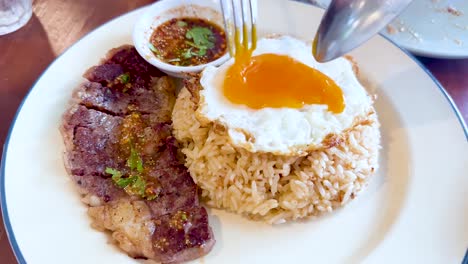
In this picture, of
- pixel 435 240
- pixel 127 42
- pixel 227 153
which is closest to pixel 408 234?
pixel 435 240

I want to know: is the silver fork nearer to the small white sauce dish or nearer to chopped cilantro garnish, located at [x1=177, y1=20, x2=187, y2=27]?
the small white sauce dish

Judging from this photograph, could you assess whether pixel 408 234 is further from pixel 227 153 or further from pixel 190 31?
pixel 190 31

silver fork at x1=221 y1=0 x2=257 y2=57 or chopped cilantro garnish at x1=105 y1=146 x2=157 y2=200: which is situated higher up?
silver fork at x1=221 y1=0 x2=257 y2=57

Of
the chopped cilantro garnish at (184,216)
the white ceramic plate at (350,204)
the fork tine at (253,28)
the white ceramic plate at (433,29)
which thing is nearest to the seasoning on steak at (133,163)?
the chopped cilantro garnish at (184,216)

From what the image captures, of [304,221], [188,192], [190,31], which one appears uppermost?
[190,31]

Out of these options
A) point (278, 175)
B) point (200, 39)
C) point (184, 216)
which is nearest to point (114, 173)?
point (184, 216)

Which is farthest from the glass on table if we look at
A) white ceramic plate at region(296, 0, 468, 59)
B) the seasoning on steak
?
white ceramic plate at region(296, 0, 468, 59)

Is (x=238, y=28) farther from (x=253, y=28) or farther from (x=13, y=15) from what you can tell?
(x=13, y=15)
